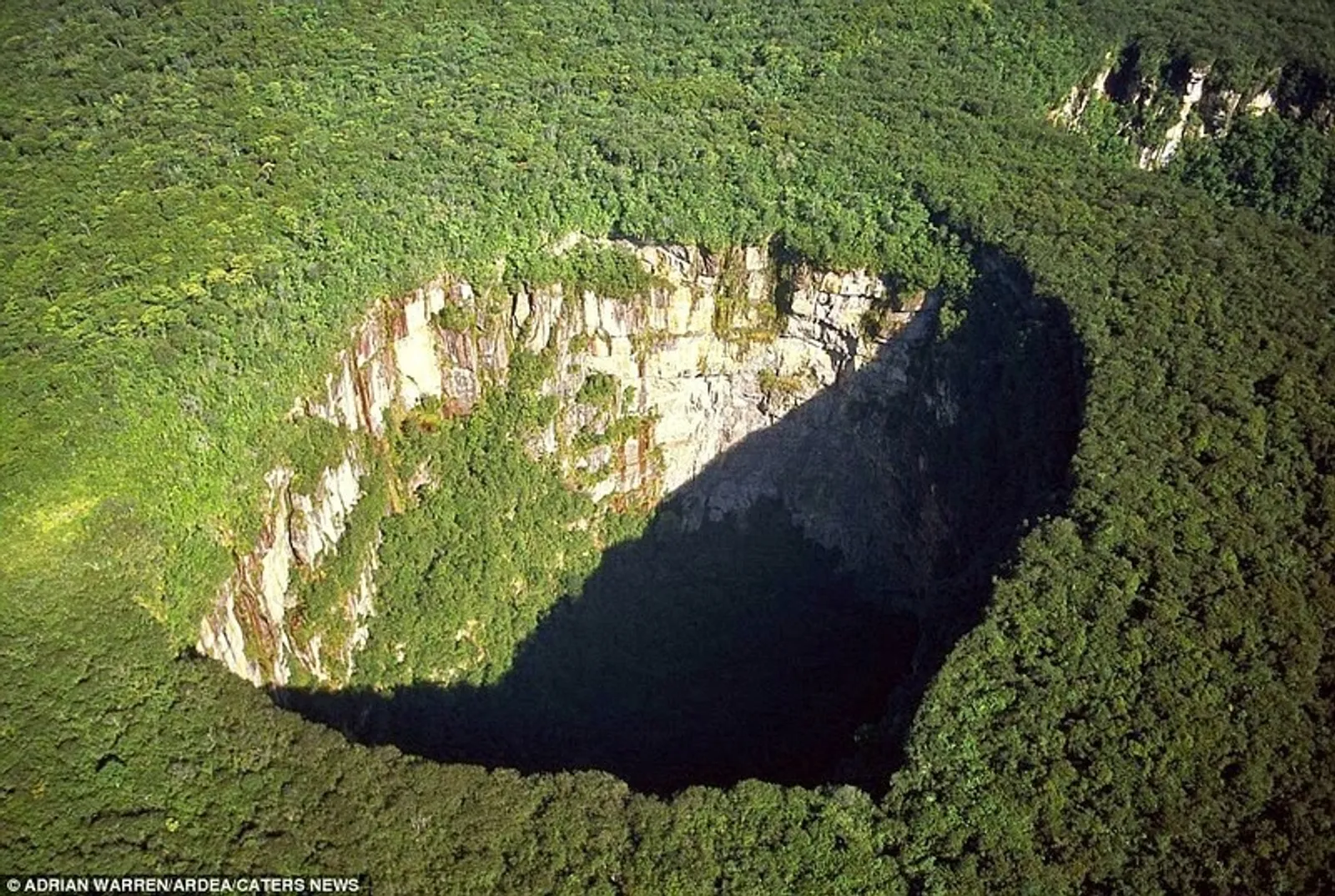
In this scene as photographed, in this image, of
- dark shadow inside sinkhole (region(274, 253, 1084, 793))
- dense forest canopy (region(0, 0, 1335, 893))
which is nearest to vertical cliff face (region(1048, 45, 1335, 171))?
dense forest canopy (region(0, 0, 1335, 893))

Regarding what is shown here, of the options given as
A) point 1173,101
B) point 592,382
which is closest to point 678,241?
point 592,382

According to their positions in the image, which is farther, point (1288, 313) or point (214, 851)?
point (1288, 313)

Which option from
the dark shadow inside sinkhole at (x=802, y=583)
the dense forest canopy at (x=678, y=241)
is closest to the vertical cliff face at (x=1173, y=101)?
the dense forest canopy at (x=678, y=241)

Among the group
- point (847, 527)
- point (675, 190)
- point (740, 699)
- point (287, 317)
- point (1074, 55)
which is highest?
point (1074, 55)

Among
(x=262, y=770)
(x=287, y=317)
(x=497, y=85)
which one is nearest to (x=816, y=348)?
(x=497, y=85)

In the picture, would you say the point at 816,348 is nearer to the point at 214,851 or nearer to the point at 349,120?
the point at 349,120

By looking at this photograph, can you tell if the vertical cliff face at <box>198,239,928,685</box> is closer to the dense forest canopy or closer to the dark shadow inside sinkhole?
the dark shadow inside sinkhole
